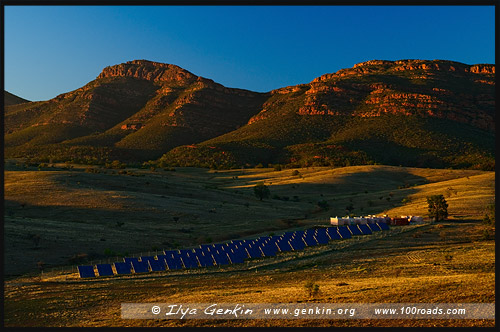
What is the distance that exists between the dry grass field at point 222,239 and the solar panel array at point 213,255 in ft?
3.73

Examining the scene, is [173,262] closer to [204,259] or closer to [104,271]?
[204,259]

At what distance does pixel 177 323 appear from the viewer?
13867mm

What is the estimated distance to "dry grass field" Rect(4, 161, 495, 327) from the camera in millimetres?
17828

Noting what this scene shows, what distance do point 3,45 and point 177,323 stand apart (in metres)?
8.35

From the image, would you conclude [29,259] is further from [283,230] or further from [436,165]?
[436,165]

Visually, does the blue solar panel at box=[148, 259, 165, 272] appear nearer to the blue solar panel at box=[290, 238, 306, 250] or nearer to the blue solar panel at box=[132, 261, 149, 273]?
the blue solar panel at box=[132, 261, 149, 273]

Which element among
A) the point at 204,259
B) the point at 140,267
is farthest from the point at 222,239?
the point at 140,267

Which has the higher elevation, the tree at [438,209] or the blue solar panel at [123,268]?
the tree at [438,209]

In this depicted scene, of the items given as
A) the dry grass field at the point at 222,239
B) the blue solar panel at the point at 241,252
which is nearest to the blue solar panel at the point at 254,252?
the blue solar panel at the point at 241,252

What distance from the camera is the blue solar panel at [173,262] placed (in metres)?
30.9

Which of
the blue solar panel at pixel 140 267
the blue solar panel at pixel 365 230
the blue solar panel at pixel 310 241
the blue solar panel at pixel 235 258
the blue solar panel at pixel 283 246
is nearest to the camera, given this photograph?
the blue solar panel at pixel 140 267

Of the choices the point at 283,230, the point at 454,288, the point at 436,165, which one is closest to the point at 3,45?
the point at 454,288

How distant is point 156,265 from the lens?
101 ft

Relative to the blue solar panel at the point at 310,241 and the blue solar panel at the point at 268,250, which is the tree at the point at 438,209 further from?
the blue solar panel at the point at 268,250
